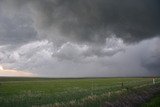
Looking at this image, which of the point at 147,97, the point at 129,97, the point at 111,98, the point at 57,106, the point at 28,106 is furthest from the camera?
the point at 147,97

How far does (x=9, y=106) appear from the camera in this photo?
31.2 meters

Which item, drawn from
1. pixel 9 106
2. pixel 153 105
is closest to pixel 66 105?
pixel 9 106

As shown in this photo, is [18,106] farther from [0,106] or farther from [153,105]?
[153,105]

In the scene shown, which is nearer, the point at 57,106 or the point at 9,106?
the point at 57,106

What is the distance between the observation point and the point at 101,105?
30.5 m

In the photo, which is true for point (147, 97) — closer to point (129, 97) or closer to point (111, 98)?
point (129, 97)

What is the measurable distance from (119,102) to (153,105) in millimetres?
4306

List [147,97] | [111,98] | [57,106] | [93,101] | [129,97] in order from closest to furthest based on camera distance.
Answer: [57,106], [93,101], [111,98], [129,97], [147,97]

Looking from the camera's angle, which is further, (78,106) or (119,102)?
(119,102)

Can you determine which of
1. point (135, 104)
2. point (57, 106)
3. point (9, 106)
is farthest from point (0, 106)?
point (135, 104)

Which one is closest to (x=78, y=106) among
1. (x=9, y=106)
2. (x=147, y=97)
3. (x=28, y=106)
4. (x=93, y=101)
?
(x=93, y=101)

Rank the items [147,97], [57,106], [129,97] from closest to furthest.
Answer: [57,106] → [129,97] → [147,97]

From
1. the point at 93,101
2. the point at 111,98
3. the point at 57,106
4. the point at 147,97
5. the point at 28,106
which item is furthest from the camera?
the point at 147,97

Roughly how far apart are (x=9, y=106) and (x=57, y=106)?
7.35m
